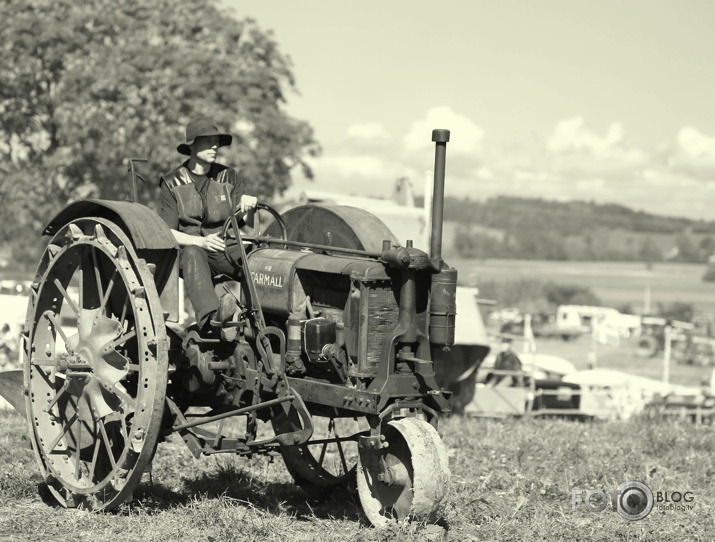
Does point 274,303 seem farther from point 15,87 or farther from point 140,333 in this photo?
point 15,87

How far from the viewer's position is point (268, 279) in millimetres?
6133

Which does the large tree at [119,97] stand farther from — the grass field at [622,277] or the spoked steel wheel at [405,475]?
the grass field at [622,277]

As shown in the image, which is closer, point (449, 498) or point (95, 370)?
point (95, 370)

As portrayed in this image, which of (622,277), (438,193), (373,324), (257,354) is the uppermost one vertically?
(438,193)

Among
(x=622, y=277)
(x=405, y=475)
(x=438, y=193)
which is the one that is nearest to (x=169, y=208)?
(x=438, y=193)

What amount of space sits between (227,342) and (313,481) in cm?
121

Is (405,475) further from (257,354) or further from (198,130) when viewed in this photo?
(198,130)

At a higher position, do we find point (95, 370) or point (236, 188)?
point (236, 188)

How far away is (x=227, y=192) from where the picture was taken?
661 cm

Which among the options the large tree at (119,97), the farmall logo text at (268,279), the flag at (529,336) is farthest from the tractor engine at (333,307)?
the large tree at (119,97)

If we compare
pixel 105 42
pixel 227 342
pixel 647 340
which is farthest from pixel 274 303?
pixel 647 340

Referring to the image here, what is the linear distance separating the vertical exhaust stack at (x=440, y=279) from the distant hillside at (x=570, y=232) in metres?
103

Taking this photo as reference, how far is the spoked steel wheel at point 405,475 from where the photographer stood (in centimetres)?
517

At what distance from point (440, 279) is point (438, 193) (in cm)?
47
